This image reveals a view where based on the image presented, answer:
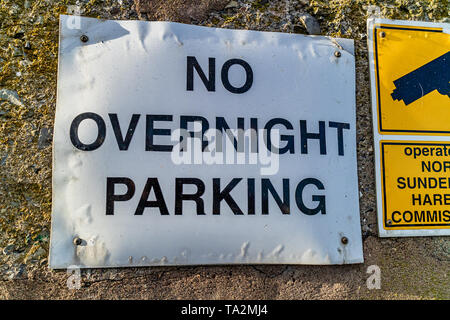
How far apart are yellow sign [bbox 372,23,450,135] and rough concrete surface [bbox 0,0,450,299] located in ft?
0.18

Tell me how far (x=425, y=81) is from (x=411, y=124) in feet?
0.52

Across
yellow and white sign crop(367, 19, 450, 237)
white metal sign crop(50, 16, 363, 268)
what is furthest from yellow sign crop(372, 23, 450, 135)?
white metal sign crop(50, 16, 363, 268)

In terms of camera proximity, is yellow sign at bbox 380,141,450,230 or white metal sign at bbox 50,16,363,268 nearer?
white metal sign at bbox 50,16,363,268

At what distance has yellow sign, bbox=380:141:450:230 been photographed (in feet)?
3.76

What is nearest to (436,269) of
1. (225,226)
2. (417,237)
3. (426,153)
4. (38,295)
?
(417,237)

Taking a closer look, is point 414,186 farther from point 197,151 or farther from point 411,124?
point 197,151

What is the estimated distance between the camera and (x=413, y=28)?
1234 millimetres

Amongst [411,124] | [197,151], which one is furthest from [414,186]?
[197,151]

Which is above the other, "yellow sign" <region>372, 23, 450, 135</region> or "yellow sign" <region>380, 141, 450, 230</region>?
"yellow sign" <region>372, 23, 450, 135</region>

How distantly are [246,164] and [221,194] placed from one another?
0.38ft

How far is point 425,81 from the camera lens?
3.96 feet

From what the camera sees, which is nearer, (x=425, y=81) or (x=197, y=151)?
(x=197, y=151)

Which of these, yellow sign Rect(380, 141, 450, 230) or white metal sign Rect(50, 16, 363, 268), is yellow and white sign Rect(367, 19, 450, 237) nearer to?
yellow sign Rect(380, 141, 450, 230)
